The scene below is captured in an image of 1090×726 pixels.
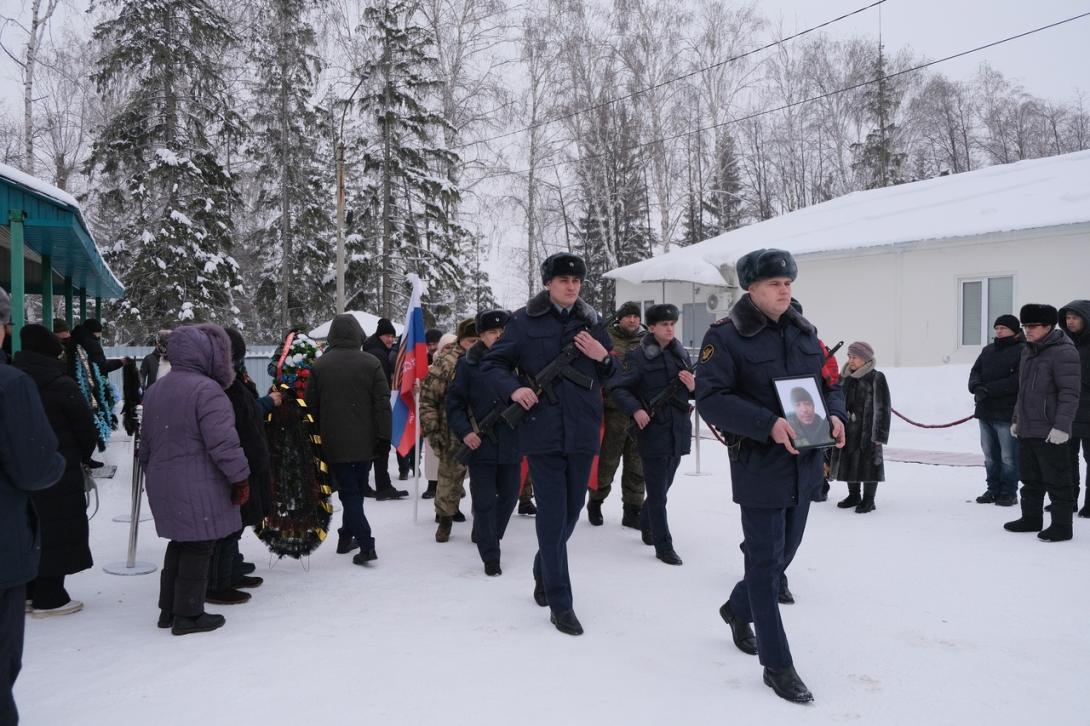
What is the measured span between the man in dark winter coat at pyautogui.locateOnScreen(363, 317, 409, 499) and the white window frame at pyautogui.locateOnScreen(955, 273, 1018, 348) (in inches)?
461

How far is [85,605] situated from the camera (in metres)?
4.63

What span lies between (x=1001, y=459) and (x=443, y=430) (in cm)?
546

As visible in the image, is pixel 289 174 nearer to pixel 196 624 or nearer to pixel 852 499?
pixel 852 499

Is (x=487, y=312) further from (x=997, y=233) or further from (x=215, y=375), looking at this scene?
(x=997, y=233)

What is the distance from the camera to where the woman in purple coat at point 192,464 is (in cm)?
399

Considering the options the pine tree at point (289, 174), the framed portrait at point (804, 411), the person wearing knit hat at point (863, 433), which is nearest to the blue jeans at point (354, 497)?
the framed portrait at point (804, 411)

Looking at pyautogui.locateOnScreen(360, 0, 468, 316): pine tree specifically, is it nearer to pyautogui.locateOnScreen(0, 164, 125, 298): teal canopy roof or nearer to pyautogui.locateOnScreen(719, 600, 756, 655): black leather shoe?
pyautogui.locateOnScreen(0, 164, 125, 298): teal canopy roof

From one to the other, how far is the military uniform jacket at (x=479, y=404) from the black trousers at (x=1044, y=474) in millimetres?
4263

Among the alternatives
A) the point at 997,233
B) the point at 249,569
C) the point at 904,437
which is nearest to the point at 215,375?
the point at 249,569

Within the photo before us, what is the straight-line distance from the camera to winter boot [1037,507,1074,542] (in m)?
6.07

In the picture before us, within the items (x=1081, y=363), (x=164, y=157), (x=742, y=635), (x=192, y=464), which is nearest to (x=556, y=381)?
(x=742, y=635)

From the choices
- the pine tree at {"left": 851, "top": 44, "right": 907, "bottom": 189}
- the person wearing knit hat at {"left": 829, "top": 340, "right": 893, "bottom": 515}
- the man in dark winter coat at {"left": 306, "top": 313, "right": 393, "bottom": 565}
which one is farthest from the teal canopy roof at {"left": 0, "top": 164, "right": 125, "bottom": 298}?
the pine tree at {"left": 851, "top": 44, "right": 907, "bottom": 189}

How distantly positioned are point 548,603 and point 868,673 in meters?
1.68

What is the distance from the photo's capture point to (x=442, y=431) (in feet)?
20.8
